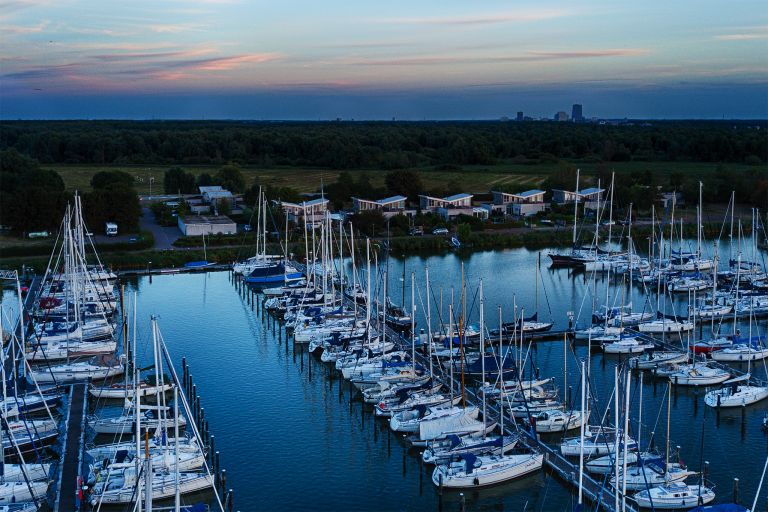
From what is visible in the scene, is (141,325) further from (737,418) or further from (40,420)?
(737,418)

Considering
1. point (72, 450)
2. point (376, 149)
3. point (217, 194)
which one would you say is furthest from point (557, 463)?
point (376, 149)

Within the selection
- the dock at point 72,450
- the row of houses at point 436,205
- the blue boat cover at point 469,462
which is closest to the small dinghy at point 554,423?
the blue boat cover at point 469,462

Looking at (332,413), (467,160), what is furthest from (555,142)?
(332,413)

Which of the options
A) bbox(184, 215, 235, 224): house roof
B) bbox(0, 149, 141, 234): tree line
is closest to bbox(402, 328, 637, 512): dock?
bbox(184, 215, 235, 224): house roof

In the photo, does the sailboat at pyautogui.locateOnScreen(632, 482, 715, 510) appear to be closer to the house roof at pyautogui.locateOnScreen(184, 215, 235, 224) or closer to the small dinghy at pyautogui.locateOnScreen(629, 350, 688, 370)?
the small dinghy at pyautogui.locateOnScreen(629, 350, 688, 370)

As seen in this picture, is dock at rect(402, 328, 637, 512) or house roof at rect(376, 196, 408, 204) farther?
house roof at rect(376, 196, 408, 204)

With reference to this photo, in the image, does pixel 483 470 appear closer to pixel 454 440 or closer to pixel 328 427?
Answer: pixel 454 440
